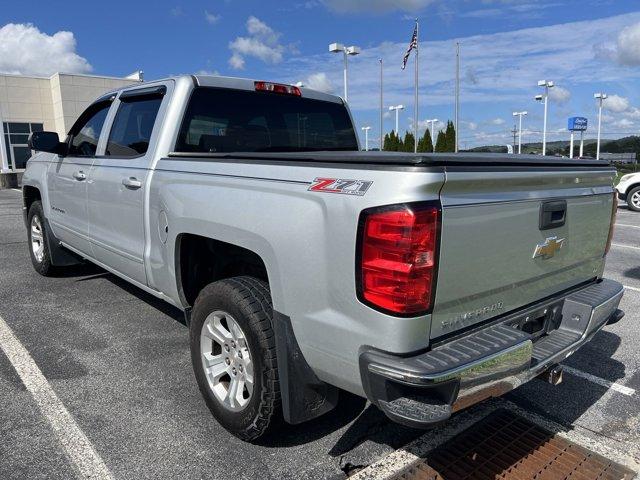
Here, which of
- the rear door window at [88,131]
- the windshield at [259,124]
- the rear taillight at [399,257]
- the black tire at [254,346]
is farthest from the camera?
the rear door window at [88,131]

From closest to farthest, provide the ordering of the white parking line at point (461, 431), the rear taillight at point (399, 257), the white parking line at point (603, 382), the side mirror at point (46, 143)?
1. the rear taillight at point (399, 257)
2. the white parking line at point (461, 431)
3. the white parking line at point (603, 382)
4. the side mirror at point (46, 143)

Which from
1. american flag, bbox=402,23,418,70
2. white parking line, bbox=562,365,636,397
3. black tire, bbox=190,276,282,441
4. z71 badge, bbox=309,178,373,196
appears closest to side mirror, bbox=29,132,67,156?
black tire, bbox=190,276,282,441

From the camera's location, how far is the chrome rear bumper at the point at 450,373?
1.99m

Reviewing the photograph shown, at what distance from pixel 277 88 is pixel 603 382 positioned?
313 centimetres

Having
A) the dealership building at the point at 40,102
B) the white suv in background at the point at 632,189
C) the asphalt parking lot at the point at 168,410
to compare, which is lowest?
the asphalt parking lot at the point at 168,410

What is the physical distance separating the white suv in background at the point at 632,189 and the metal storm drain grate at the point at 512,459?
13.4 metres

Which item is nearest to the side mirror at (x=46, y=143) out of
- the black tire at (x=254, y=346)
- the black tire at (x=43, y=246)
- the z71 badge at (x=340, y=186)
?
the black tire at (x=43, y=246)

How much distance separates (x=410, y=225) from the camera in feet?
6.45

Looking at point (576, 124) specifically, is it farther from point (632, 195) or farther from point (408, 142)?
point (632, 195)

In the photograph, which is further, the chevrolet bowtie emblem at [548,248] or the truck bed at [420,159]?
the chevrolet bowtie emblem at [548,248]

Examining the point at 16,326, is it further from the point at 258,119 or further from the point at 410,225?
the point at 410,225

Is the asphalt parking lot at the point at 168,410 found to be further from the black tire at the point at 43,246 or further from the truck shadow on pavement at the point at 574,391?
the black tire at the point at 43,246

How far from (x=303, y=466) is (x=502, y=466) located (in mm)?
986

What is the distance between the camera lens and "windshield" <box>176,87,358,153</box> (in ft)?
11.9
